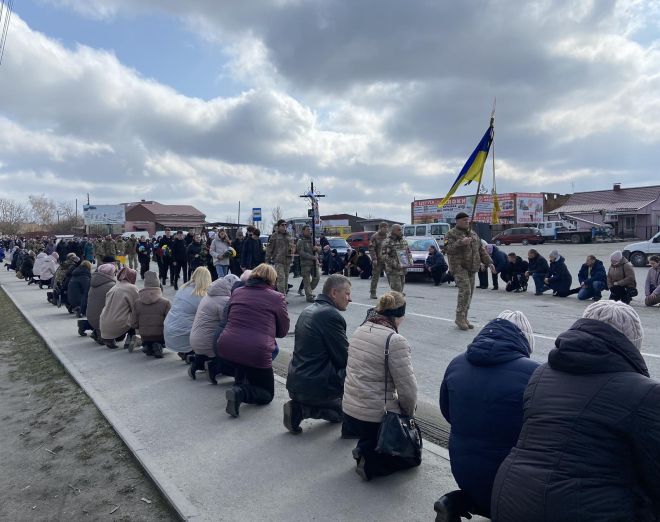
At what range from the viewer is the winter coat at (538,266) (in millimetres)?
16141

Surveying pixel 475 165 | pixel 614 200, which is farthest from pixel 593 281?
pixel 614 200

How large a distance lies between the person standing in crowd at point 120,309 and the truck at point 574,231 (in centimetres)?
4437

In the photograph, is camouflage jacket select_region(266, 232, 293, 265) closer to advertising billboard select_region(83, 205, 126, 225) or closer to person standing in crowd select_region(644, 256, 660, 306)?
person standing in crowd select_region(644, 256, 660, 306)

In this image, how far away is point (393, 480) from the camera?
Answer: 160 inches

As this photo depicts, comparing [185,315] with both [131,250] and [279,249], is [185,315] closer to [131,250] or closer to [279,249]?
[279,249]

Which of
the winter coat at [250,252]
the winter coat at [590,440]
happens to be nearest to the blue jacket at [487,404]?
the winter coat at [590,440]

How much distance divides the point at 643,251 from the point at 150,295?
24.4 meters

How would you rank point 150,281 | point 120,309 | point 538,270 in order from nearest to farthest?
point 150,281 → point 120,309 → point 538,270

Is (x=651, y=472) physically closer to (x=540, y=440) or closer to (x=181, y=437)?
(x=540, y=440)

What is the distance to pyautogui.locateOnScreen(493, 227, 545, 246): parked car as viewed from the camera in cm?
4712

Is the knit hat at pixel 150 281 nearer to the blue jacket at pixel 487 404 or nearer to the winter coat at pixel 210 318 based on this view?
the winter coat at pixel 210 318

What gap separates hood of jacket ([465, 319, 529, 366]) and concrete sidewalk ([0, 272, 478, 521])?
1203 mm

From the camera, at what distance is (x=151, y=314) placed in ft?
27.5

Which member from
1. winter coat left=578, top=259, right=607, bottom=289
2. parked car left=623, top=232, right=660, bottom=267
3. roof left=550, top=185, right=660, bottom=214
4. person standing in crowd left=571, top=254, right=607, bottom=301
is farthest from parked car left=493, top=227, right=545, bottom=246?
winter coat left=578, top=259, right=607, bottom=289
